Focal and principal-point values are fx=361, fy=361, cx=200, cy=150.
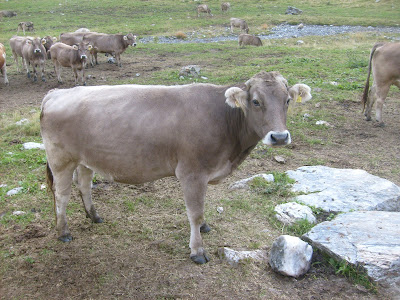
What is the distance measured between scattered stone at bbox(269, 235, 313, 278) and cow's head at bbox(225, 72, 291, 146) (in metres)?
1.32

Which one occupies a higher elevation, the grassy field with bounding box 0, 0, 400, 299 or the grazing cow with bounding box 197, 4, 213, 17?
the grazing cow with bounding box 197, 4, 213, 17

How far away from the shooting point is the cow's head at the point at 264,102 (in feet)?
13.4

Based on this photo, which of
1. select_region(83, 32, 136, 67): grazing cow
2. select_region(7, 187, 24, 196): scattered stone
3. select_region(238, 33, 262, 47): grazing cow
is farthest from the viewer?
select_region(238, 33, 262, 47): grazing cow

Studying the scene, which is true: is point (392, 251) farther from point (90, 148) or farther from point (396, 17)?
point (396, 17)

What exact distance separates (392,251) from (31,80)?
15222 mm

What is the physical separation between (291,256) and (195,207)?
51.3 inches

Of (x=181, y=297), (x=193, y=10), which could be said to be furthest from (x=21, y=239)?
(x=193, y=10)

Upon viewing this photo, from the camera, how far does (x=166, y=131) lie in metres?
4.46

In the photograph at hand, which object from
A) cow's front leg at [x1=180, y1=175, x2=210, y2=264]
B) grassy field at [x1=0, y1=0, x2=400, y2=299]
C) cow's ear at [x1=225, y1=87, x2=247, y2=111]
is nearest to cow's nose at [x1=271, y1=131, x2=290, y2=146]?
cow's ear at [x1=225, y1=87, x2=247, y2=111]

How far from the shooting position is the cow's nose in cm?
394

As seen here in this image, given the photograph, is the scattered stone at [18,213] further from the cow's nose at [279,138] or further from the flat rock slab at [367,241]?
the flat rock slab at [367,241]

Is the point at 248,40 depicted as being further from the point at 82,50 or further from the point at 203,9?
the point at 203,9

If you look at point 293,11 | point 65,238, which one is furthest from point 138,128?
point 293,11

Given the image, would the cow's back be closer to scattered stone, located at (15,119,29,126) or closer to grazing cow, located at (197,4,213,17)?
scattered stone, located at (15,119,29,126)
